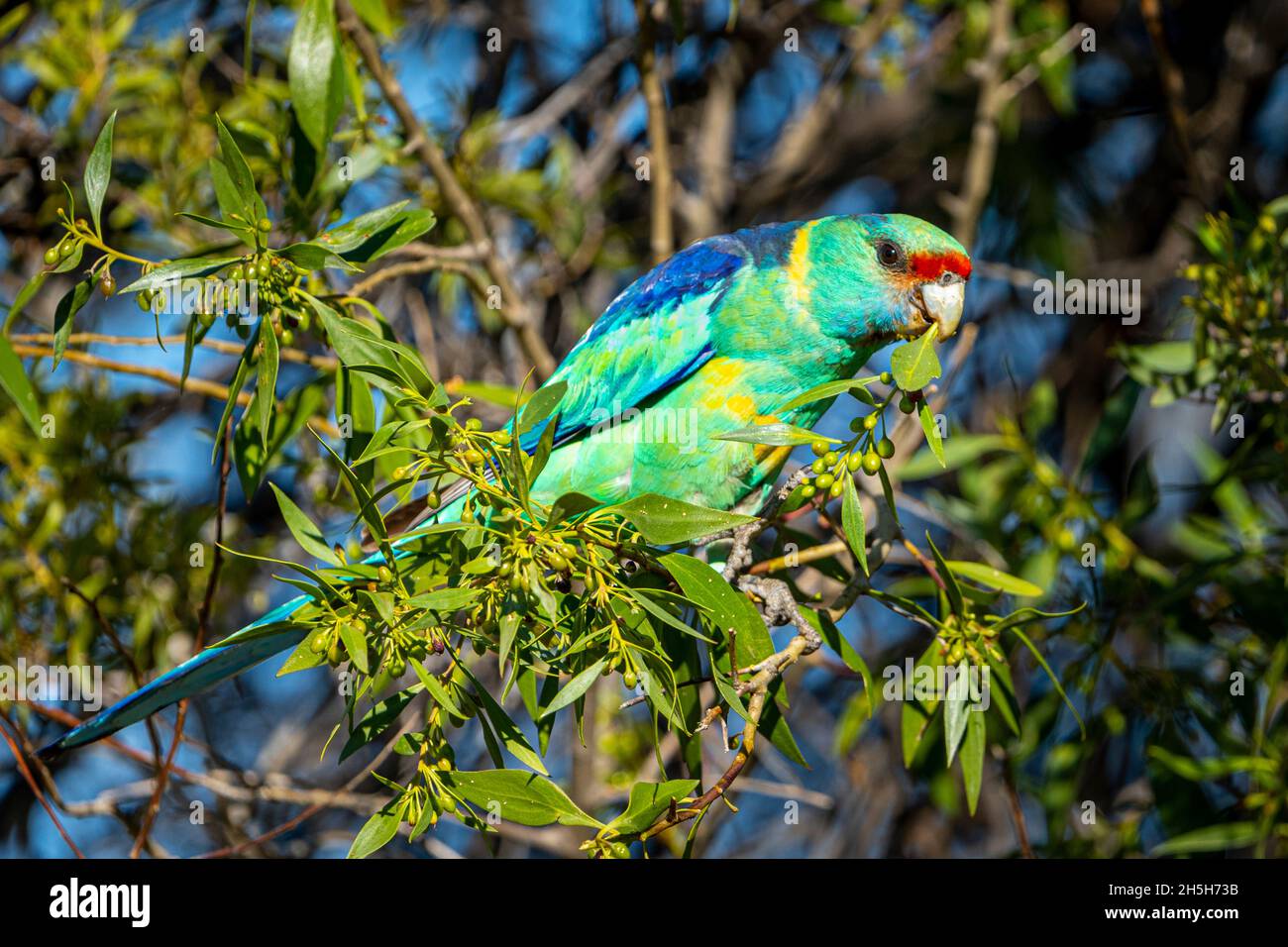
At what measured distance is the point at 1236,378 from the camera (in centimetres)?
310

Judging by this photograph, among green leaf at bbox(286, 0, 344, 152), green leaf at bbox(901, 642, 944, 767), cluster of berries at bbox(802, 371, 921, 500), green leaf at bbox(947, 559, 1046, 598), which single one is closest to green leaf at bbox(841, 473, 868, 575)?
cluster of berries at bbox(802, 371, 921, 500)

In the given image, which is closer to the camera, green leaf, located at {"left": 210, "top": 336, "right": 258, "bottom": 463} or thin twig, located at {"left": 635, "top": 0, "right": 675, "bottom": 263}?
green leaf, located at {"left": 210, "top": 336, "right": 258, "bottom": 463}

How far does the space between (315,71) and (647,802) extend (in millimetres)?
1787

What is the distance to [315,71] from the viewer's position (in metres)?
2.68

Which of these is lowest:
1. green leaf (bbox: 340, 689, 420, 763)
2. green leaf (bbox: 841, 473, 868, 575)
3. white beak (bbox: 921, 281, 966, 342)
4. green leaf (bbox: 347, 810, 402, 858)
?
green leaf (bbox: 347, 810, 402, 858)

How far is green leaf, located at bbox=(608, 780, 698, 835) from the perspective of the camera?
2043 mm

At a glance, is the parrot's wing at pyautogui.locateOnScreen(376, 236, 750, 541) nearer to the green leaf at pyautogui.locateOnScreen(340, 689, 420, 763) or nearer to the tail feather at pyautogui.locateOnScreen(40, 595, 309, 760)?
the tail feather at pyautogui.locateOnScreen(40, 595, 309, 760)

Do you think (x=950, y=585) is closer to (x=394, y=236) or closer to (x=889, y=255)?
(x=889, y=255)

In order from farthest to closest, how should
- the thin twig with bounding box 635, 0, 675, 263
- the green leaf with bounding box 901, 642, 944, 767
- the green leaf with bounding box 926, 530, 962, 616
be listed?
the thin twig with bounding box 635, 0, 675, 263
the green leaf with bounding box 901, 642, 944, 767
the green leaf with bounding box 926, 530, 962, 616

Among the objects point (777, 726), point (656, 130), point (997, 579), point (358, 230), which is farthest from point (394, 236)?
point (997, 579)

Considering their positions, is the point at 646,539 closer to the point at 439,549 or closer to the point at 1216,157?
the point at 439,549

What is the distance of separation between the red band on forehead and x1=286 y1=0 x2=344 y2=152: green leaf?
1.45m
